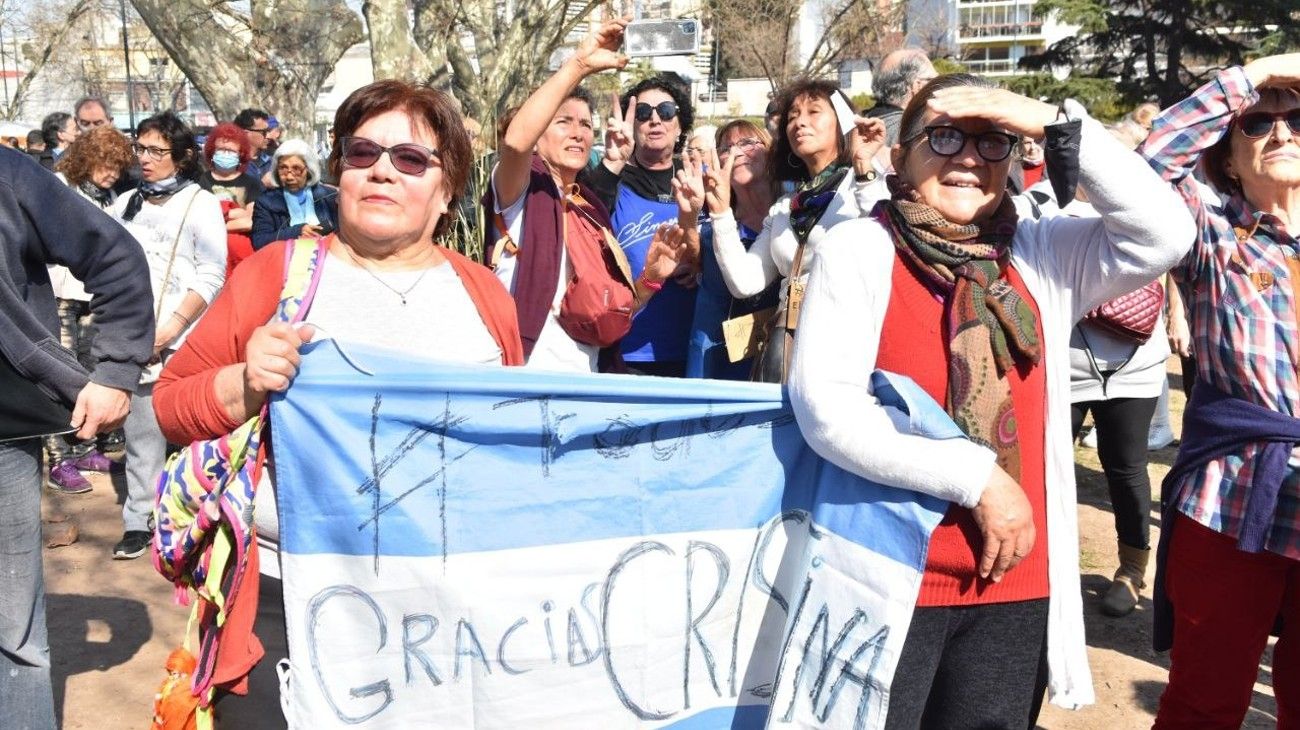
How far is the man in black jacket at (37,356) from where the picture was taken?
2980 mm

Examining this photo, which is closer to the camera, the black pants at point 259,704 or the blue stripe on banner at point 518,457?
the blue stripe on banner at point 518,457

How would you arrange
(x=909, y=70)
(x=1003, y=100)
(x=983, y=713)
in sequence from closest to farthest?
(x=1003, y=100) < (x=983, y=713) < (x=909, y=70)

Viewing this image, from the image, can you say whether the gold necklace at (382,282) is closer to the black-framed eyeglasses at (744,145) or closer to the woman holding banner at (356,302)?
the woman holding banner at (356,302)

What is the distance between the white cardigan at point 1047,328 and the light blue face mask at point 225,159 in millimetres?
6936

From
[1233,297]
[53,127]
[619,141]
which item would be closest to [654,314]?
[619,141]

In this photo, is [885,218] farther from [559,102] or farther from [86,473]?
[86,473]

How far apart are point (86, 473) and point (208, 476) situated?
5.42 meters

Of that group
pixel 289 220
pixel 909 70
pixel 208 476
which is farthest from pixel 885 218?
pixel 289 220

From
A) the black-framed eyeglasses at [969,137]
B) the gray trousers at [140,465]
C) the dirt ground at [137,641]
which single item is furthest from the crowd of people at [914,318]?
the gray trousers at [140,465]

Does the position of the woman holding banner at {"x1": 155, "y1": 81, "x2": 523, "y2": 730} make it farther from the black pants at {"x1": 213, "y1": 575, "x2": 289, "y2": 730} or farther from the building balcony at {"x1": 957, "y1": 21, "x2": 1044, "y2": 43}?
the building balcony at {"x1": 957, "y1": 21, "x2": 1044, "y2": 43}

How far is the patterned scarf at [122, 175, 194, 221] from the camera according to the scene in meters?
5.86

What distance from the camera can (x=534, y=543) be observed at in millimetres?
2688

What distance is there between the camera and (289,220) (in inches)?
301

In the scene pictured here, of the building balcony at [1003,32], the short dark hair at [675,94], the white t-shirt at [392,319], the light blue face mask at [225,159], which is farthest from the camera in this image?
the building balcony at [1003,32]
